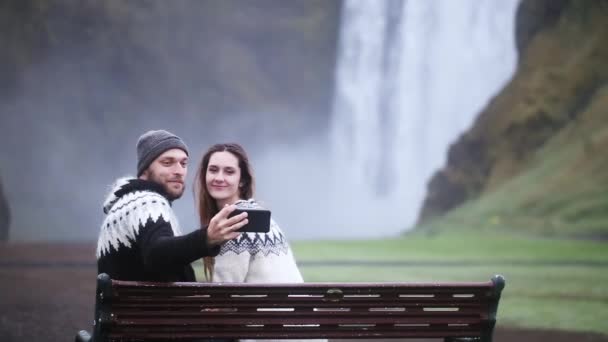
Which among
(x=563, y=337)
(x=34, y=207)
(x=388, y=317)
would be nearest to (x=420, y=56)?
(x=34, y=207)

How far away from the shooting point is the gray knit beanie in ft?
12.0

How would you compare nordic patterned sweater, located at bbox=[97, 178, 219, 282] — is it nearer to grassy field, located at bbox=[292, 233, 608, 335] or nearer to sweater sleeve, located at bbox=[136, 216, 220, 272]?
sweater sleeve, located at bbox=[136, 216, 220, 272]

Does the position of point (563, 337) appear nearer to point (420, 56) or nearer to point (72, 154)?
point (72, 154)

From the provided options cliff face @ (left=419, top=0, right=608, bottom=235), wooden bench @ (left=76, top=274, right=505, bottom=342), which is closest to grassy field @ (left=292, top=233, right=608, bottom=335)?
wooden bench @ (left=76, top=274, right=505, bottom=342)

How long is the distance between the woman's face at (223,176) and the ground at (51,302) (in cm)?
410

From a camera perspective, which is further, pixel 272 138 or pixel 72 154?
pixel 272 138

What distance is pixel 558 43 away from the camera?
29.7 metres

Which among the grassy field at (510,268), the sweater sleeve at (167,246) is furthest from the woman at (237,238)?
the grassy field at (510,268)

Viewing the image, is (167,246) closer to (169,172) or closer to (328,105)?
(169,172)

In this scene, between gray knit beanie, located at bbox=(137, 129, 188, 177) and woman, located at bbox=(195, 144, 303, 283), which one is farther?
gray knit beanie, located at bbox=(137, 129, 188, 177)

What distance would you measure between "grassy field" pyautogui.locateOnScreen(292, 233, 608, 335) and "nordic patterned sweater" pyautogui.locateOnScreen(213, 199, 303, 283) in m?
5.61

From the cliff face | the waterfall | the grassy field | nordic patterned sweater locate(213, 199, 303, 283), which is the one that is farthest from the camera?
the waterfall

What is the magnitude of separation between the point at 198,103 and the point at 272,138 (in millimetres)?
4409

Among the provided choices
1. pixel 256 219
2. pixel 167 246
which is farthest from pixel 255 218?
pixel 167 246
